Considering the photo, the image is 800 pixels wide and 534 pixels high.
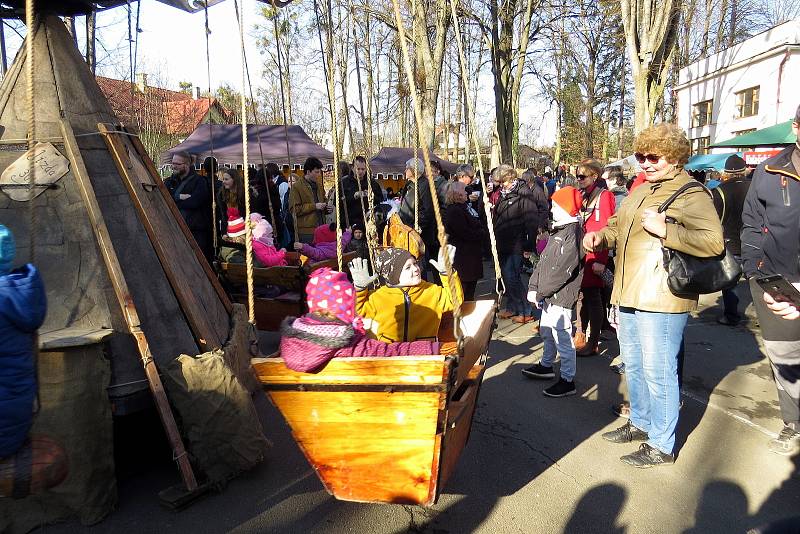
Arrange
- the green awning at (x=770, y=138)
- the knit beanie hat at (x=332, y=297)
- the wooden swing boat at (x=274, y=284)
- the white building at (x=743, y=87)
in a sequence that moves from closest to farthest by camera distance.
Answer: the knit beanie hat at (x=332, y=297) → the wooden swing boat at (x=274, y=284) → the green awning at (x=770, y=138) → the white building at (x=743, y=87)

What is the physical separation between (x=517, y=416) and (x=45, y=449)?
3.32 metres

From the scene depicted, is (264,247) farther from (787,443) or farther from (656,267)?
(787,443)

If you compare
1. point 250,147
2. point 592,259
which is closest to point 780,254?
point 592,259

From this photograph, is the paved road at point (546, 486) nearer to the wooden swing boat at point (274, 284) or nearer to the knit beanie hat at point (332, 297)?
the knit beanie hat at point (332, 297)

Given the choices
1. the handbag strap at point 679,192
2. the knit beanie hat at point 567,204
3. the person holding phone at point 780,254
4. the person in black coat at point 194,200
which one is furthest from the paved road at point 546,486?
the person in black coat at point 194,200

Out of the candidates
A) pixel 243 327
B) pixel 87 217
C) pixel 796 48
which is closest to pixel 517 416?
pixel 243 327

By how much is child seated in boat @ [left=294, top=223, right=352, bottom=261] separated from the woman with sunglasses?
418 centimetres

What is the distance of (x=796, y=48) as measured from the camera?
27297 mm

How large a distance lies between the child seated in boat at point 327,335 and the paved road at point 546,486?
112 centimetres

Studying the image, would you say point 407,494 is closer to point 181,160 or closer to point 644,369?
point 644,369

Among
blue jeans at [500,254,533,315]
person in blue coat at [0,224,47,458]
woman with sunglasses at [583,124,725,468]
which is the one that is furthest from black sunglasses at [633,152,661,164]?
blue jeans at [500,254,533,315]

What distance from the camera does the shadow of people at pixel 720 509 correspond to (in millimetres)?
3195

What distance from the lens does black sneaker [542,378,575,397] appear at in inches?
201

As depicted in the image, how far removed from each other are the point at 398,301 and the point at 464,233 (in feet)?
10.3
